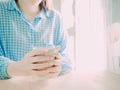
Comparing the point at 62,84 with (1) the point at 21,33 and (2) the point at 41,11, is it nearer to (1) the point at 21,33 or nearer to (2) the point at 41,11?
(1) the point at 21,33

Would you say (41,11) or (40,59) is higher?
(41,11)

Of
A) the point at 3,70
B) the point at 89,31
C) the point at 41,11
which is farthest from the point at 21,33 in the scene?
the point at 89,31

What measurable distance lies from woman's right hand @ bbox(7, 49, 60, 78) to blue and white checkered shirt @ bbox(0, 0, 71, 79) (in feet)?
0.85

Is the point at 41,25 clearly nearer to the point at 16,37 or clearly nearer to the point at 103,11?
the point at 16,37

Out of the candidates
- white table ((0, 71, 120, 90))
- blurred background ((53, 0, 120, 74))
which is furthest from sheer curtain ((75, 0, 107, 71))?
white table ((0, 71, 120, 90))

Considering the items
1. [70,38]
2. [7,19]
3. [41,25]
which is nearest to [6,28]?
[7,19]

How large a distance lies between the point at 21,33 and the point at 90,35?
983 mm

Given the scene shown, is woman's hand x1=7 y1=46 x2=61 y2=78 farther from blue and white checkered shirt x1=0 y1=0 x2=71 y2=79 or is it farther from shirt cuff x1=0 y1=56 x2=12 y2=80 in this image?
blue and white checkered shirt x1=0 y1=0 x2=71 y2=79

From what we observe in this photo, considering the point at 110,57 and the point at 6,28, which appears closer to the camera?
the point at 6,28

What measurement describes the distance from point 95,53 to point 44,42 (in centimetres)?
96

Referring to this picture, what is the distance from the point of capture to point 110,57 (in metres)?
1.68

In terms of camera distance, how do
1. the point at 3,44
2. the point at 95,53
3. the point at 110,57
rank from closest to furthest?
the point at 3,44
the point at 110,57
the point at 95,53

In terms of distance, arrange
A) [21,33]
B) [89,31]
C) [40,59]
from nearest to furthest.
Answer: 1. [40,59]
2. [21,33]
3. [89,31]

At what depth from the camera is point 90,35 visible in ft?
5.84
